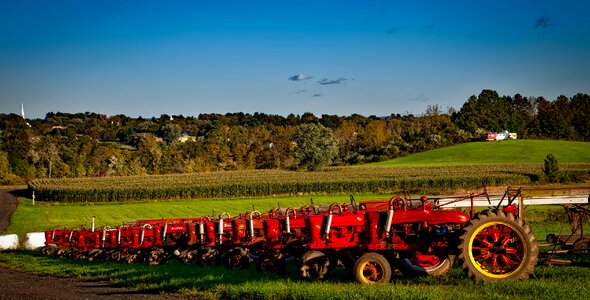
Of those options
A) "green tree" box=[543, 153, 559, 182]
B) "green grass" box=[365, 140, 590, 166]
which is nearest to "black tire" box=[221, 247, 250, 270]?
"green tree" box=[543, 153, 559, 182]

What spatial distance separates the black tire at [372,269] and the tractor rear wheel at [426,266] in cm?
125

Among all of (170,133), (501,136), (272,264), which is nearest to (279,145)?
(170,133)

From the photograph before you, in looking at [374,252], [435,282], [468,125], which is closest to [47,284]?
[374,252]

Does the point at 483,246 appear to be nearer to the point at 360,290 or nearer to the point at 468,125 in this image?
the point at 360,290

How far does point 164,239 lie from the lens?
19.0 metres

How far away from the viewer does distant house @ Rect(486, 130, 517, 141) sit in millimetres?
129875

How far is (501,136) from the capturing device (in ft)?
431

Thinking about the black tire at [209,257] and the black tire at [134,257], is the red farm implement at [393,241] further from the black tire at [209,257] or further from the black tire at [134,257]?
the black tire at [134,257]

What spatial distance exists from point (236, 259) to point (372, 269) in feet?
17.5

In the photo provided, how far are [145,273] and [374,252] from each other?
598cm

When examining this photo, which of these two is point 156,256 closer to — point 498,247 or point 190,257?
point 190,257

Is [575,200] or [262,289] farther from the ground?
Result: [575,200]

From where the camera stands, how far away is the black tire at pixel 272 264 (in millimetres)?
13383

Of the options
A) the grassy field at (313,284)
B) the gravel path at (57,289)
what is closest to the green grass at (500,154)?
the grassy field at (313,284)
